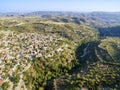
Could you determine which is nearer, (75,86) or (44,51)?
(75,86)

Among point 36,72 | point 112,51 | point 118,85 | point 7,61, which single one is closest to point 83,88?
point 118,85

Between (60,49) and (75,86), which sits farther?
(60,49)

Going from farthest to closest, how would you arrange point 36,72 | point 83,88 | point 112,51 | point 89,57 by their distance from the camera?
1. point 112,51
2. point 89,57
3. point 36,72
4. point 83,88

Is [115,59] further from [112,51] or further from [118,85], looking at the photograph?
[118,85]

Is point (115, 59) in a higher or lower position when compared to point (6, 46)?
lower

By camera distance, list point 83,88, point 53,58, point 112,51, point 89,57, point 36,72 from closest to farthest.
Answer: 1. point 83,88
2. point 36,72
3. point 53,58
4. point 89,57
5. point 112,51

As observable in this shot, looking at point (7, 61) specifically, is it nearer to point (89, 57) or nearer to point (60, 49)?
point (60, 49)

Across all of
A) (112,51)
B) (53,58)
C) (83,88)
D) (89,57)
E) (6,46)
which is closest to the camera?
(83,88)

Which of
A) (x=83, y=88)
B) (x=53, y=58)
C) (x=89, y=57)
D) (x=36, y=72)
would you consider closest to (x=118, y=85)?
(x=83, y=88)

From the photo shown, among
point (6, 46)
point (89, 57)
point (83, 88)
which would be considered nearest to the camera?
point (83, 88)
